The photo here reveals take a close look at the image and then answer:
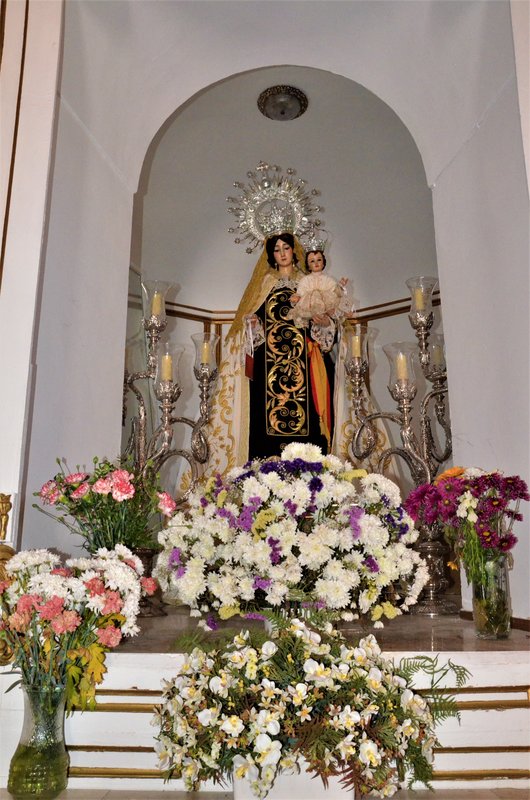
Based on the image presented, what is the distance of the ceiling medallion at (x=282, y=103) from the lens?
5102 mm

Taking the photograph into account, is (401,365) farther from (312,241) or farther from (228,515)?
(228,515)

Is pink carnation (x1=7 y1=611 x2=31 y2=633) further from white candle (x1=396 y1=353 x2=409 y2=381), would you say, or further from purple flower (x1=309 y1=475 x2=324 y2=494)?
white candle (x1=396 y1=353 x2=409 y2=381)

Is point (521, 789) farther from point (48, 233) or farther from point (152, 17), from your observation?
point (152, 17)

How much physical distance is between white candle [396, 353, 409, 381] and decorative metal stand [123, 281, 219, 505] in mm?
1144

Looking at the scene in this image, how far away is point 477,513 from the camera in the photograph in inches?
90.0

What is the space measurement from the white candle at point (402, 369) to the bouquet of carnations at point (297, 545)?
1765 mm

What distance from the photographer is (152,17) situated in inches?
129

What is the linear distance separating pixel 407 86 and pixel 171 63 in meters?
1.26

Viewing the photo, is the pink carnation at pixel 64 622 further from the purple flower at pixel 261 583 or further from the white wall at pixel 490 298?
the white wall at pixel 490 298

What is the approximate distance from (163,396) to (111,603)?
7.28 feet

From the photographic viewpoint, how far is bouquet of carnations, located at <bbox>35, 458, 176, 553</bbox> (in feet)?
6.80

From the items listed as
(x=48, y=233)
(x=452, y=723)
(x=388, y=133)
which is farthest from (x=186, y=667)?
(x=388, y=133)

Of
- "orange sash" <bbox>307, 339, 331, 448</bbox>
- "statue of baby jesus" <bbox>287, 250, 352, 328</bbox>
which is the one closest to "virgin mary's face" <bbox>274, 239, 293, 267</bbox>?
"statue of baby jesus" <bbox>287, 250, 352, 328</bbox>

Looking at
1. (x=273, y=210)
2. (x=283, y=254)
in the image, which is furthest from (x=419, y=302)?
(x=273, y=210)
